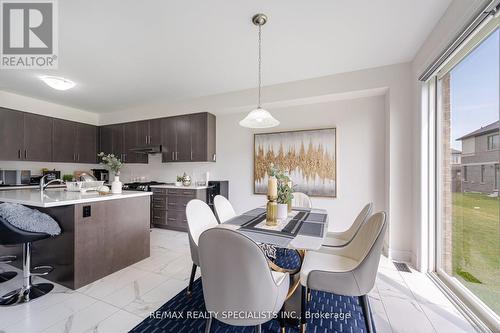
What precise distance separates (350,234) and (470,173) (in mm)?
1174

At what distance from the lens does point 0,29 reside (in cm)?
205

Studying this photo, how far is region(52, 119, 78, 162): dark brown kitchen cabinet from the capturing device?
4184mm

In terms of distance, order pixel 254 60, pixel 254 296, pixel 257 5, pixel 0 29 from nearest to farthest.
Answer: pixel 254 296
pixel 257 5
pixel 0 29
pixel 254 60

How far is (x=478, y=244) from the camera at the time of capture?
172 centimetres

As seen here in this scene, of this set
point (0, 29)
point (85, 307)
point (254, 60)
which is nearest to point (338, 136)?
point (254, 60)

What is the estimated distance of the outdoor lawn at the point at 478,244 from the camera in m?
1.54

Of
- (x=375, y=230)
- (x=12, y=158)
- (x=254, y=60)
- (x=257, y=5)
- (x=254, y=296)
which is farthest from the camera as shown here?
(x=12, y=158)

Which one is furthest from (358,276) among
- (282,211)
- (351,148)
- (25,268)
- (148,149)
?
(148,149)

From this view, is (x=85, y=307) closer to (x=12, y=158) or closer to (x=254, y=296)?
(x=254, y=296)

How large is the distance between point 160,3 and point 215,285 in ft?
7.32

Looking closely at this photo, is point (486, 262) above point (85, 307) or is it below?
above

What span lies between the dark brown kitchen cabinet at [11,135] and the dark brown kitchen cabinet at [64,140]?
1.59 ft

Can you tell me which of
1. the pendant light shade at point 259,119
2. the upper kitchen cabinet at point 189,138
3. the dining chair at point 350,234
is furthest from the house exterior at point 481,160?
the upper kitchen cabinet at point 189,138

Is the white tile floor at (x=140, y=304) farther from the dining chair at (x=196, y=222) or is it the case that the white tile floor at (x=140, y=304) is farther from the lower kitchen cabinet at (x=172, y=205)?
the lower kitchen cabinet at (x=172, y=205)
